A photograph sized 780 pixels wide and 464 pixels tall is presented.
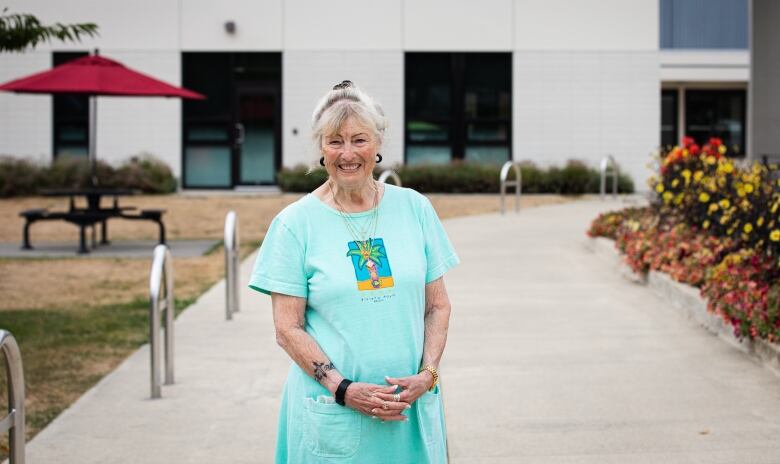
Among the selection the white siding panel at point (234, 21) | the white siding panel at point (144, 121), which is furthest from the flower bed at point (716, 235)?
the white siding panel at point (144, 121)

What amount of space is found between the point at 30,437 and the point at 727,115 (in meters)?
26.6

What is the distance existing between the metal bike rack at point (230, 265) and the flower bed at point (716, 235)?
12.9ft

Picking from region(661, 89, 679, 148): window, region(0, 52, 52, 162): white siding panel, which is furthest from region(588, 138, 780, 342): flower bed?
region(661, 89, 679, 148): window

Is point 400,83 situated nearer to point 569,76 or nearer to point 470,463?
point 569,76

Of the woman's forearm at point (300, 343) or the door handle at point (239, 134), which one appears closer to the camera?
the woman's forearm at point (300, 343)

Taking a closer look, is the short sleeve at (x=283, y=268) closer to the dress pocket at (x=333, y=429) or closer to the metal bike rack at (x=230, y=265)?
the dress pocket at (x=333, y=429)

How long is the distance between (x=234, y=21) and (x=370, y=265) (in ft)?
79.0

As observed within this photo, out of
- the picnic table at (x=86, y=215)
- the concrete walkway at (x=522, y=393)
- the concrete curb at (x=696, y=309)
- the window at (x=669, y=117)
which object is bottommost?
the concrete walkway at (x=522, y=393)

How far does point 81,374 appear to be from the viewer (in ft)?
26.8

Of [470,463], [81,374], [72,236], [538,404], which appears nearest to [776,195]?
[538,404]

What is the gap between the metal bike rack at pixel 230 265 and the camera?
998cm

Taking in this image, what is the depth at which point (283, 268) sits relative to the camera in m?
3.51

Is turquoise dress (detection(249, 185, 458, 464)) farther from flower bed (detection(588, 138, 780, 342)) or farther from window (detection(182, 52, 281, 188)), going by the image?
window (detection(182, 52, 281, 188))

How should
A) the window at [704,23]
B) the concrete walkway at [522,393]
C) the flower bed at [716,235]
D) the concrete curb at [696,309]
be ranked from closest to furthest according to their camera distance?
the concrete walkway at [522,393]
the concrete curb at [696,309]
the flower bed at [716,235]
the window at [704,23]
